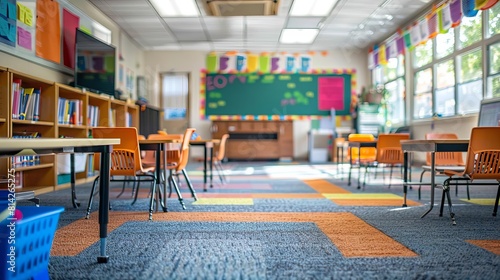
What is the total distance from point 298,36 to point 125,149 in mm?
6680

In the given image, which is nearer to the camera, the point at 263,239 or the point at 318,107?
the point at 263,239

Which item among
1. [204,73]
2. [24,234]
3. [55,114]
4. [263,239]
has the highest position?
[204,73]

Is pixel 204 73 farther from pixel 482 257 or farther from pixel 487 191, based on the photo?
pixel 482 257

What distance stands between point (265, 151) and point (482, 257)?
26.9 ft

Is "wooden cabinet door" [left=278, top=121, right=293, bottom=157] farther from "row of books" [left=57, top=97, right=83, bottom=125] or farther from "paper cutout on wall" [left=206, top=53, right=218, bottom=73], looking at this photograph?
"row of books" [left=57, top=97, right=83, bottom=125]

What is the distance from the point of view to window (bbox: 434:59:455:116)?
684cm

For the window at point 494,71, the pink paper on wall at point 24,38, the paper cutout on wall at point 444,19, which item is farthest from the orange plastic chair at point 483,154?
the pink paper on wall at point 24,38

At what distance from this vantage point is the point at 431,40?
24.4 feet

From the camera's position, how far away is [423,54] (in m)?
7.81

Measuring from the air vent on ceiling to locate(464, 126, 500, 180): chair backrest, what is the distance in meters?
4.36

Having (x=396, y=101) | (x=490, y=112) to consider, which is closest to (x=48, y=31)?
(x=490, y=112)

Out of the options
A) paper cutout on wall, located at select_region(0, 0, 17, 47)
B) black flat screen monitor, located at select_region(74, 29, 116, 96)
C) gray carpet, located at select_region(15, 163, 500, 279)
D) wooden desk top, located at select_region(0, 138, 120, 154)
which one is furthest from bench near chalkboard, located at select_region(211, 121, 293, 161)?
wooden desk top, located at select_region(0, 138, 120, 154)

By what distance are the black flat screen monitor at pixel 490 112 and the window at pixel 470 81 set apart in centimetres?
56

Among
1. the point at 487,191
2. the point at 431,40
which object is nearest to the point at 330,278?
the point at 487,191
